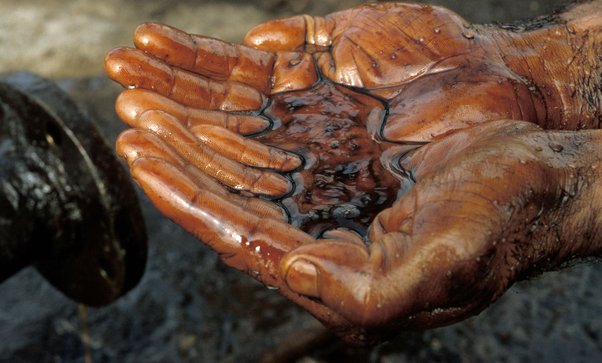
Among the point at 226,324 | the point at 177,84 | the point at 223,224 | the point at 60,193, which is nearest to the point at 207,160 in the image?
the point at 223,224

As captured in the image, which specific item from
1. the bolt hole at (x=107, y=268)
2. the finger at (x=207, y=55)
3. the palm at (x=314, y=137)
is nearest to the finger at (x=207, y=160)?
the palm at (x=314, y=137)

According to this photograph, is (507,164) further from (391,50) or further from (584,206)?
(391,50)

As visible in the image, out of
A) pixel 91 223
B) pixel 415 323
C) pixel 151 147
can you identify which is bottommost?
pixel 91 223

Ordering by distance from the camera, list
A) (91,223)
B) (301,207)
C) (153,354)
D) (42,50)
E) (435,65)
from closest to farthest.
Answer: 1. (301,207)
2. (435,65)
3. (91,223)
4. (153,354)
5. (42,50)

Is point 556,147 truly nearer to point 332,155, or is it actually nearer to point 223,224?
point 332,155

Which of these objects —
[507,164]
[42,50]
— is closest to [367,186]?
[507,164]

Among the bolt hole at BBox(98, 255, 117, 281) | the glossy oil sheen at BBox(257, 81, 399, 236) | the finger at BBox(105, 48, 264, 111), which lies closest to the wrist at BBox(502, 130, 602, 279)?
the glossy oil sheen at BBox(257, 81, 399, 236)

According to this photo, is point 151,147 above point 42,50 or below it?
above
